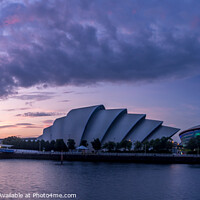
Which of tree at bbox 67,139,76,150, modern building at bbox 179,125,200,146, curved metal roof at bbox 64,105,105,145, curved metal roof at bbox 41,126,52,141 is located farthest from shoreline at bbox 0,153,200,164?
modern building at bbox 179,125,200,146

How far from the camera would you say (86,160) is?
91.1 m

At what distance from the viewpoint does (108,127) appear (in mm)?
112375

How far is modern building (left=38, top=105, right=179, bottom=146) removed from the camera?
351ft

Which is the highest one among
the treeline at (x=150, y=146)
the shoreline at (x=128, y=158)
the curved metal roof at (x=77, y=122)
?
the curved metal roof at (x=77, y=122)

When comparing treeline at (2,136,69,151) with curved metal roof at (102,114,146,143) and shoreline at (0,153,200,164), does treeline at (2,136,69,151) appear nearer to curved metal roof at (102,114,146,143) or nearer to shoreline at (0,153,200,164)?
shoreline at (0,153,200,164)

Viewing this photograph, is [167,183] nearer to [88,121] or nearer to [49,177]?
[49,177]

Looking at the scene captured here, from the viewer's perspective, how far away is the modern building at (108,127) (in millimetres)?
107062

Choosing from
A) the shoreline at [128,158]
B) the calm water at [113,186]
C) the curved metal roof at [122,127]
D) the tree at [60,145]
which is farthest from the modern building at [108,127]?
the calm water at [113,186]

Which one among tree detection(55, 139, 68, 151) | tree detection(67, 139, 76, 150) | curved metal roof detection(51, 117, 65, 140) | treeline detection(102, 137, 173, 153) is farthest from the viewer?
curved metal roof detection(51, 117, 65, 140)

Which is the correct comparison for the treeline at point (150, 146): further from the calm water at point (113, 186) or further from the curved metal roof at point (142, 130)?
the calm water at point (113, 186)

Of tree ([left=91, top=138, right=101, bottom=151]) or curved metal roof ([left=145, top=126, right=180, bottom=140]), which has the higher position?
curved metal roof ([left=145, top=126, right=180, bottom=140])

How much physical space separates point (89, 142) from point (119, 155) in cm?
3148

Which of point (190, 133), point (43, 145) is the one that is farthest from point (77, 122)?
point (190, 133)

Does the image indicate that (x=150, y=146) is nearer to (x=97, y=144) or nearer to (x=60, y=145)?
(x=97, y=144)
